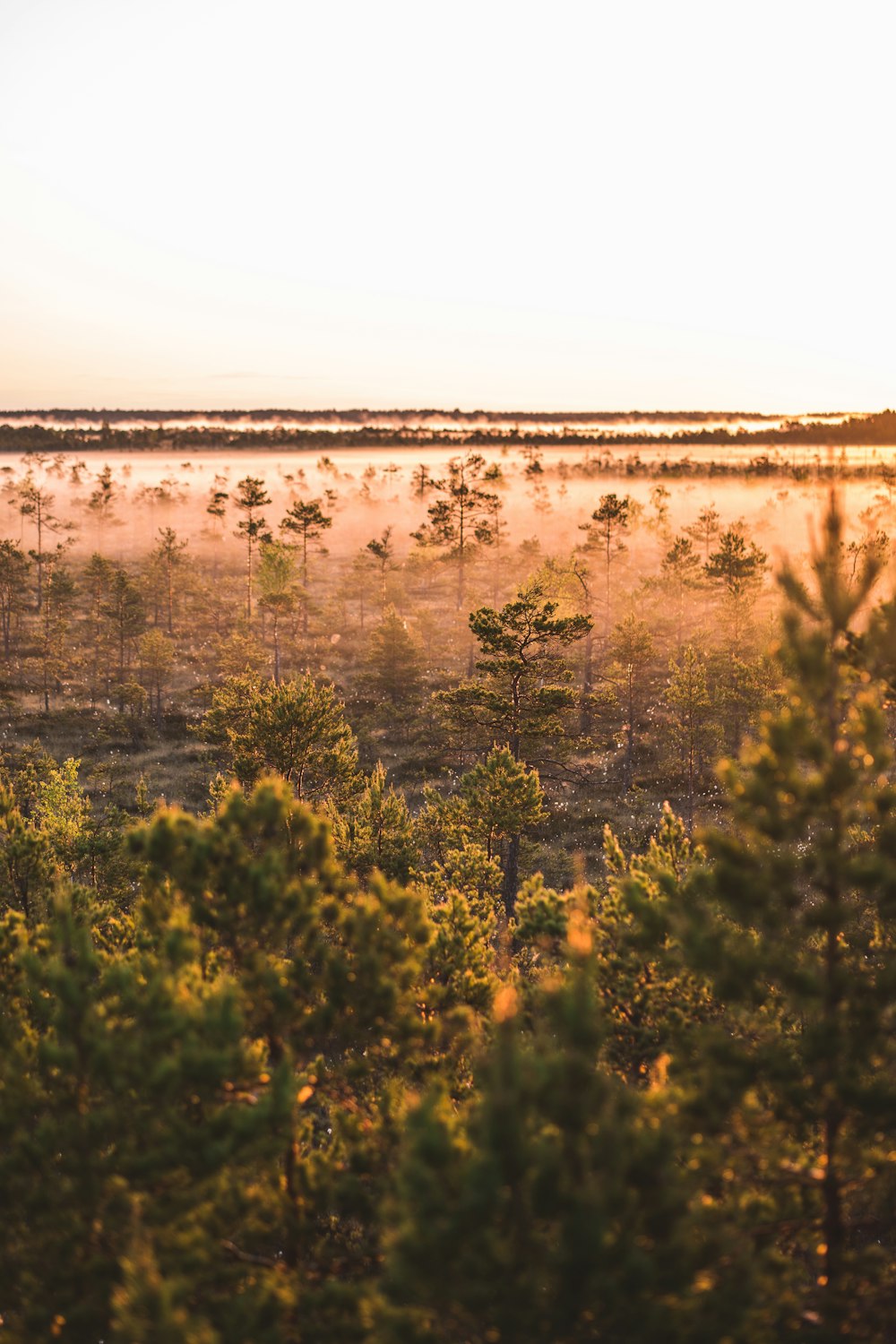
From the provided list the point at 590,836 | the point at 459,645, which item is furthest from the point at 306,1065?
the point at 459,645

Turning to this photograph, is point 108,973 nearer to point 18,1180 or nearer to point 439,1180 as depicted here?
point 18,1180

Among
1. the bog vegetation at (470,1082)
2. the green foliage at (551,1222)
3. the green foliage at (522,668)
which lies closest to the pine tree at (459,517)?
the green foliage at (522,668)

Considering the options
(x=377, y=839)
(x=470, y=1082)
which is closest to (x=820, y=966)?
(x=470, y=1082)

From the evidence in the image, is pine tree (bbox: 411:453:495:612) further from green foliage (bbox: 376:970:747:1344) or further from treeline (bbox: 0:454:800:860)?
green foliage (bbox: 376:970:747:1344)

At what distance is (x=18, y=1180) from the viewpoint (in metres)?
12.4

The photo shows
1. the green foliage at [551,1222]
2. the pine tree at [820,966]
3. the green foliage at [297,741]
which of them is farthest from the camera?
the green foliage at [297,741]

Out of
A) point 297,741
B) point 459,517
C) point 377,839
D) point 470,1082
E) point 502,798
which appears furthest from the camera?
point 459,517

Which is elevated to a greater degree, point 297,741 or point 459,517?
point 459,517

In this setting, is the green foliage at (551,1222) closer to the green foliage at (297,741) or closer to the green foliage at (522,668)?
the green foliage at (297,741)

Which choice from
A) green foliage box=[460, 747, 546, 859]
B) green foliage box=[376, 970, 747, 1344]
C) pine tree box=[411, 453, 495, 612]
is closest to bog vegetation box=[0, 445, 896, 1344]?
green foliage box=[376, 970, 747, 1344]

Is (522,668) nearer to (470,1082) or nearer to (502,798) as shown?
(502,798)

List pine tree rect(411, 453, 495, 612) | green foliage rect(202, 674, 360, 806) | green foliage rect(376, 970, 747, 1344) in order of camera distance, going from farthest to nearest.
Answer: pine tree rect(411, 453, 495, 612), green foliage rect(202, 674, 360, 806), green foliage rect(376, 970, 747, 1344)

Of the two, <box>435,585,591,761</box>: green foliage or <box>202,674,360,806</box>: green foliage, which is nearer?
<box>202,674,360,806</box>: green foliage

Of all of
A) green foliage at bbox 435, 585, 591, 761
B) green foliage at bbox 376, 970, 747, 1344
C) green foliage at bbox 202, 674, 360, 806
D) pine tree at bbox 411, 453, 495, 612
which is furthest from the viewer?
pine tree at bbox 411, 453, 495, 612
